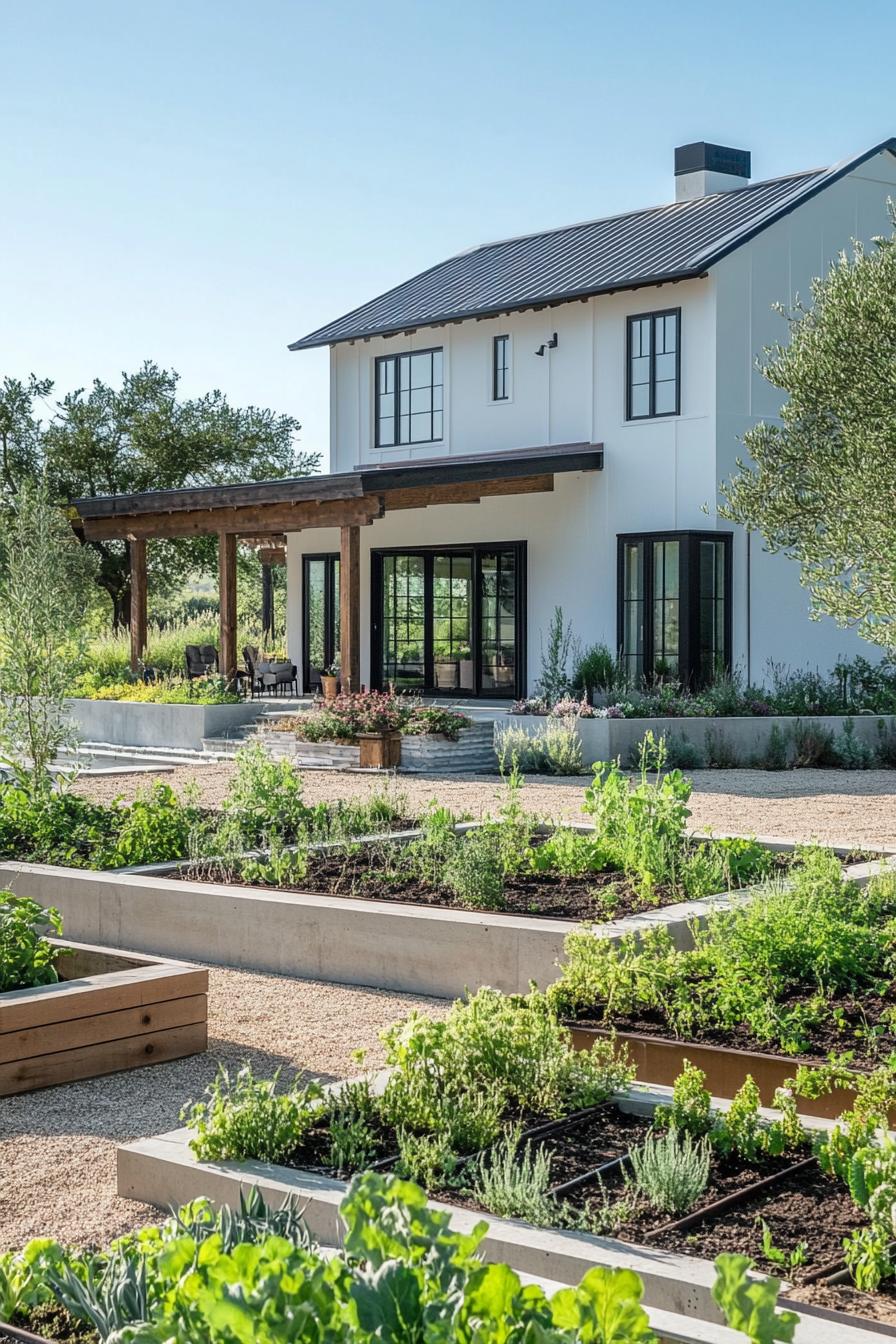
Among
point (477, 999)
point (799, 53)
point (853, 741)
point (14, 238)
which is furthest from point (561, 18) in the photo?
point (477, 999)

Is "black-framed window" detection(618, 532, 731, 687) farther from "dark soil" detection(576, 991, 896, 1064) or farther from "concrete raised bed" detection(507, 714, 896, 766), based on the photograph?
"dark soil" detection(576, 991, 896, 1064)

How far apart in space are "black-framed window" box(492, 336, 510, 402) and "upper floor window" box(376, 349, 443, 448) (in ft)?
3.72

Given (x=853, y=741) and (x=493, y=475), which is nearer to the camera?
(x=853, y=741)

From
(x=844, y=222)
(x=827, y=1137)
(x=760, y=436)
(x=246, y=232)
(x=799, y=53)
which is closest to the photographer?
(x=827, y=1137)

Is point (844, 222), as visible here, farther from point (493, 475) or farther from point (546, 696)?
point (546, 696)

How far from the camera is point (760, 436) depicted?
57.9 feet

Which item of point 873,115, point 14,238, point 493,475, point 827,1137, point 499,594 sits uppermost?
point 873,115

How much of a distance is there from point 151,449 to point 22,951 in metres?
28.1

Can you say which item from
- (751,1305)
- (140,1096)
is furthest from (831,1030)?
(751,1305)

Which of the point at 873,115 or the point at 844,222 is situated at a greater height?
the point at 873,115

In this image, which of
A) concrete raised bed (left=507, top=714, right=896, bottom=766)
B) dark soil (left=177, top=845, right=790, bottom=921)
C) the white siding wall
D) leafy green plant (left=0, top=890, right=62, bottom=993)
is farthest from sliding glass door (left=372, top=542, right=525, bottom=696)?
leafy green plant (left=0, top=890, right=62, bottom=993)

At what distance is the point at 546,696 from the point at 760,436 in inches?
166

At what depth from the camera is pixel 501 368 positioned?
22297mm

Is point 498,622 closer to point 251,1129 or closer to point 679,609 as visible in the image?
point 679,609
